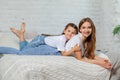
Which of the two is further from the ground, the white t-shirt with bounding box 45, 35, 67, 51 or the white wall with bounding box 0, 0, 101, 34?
the white wall with bounding box 0, 0, 101, 34

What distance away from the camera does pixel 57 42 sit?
114 inches

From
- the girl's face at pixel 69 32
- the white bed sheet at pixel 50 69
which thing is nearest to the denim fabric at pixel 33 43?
the girl's face at pixel 69 32

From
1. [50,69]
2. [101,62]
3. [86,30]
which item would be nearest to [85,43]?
[86,30]

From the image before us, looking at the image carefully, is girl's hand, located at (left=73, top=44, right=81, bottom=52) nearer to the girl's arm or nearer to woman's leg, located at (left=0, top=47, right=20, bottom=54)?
the girl's arm

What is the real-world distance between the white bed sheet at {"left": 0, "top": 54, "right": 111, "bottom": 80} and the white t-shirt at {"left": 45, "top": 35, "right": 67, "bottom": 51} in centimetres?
31

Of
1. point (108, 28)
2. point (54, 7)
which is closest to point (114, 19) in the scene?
point (108, 28)

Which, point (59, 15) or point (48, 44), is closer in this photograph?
point (48, 44)

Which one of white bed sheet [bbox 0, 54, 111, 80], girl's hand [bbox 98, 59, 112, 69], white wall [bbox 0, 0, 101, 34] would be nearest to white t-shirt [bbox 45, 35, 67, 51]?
white bed sheet [bbox 0, 54, 111, 80]

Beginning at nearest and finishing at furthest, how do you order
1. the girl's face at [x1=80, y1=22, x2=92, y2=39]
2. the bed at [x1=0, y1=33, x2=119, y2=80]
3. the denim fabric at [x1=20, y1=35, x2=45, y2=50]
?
the bed at [x1=0, y1=33, x2=119, y2=80] → the girl's face at [x1=80, y1=22, x2=92, y2=39] → the denim fabric at [x1=20, y1=35, x2=45, y2=50]

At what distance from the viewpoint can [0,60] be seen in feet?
8.73

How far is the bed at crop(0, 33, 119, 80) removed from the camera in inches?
88.2

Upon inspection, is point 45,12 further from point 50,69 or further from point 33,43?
point 50,69

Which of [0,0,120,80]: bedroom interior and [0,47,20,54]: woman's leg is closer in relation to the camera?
[0,47,20,54]: woman's leg

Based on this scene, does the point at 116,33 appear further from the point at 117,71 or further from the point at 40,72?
the point at 40,72
